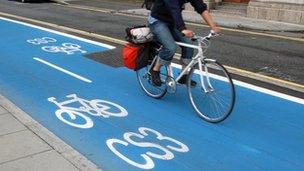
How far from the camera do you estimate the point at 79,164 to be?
4.62 metres

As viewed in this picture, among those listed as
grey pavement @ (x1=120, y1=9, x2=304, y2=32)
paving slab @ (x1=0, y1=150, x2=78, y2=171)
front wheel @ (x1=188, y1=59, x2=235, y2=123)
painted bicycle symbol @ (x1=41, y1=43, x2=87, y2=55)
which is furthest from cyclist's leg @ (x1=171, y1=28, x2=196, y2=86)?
grey pavement @ (x1=120, y1=9, x2=304, y2=32)

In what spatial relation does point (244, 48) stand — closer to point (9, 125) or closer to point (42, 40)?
point (42, 40)

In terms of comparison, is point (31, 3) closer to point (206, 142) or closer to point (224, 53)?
point (224, 53)

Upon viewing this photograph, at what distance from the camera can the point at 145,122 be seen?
6.13 m

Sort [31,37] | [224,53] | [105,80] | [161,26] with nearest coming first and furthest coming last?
[161,26], [105,80], [224,53], [31,37]

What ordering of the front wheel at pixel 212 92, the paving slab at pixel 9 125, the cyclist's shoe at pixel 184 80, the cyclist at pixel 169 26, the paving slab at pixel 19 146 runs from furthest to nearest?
the cyclist's shoe at pixel 184 80, the cyclist at pixel 169 26, the front wheel at pixel 212 92, the paving slab at pixel 9 125, the paving slab at pixel 19 146

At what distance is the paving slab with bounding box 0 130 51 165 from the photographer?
4.82 meters

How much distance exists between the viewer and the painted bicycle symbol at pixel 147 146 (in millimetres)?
4945

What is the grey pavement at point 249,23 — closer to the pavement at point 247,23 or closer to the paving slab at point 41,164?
the pavement at point 247,23

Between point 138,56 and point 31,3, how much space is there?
1997 centimetres

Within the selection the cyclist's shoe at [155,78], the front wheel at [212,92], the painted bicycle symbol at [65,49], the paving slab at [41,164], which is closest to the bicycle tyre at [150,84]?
the cyclist's shoe at [155,78]

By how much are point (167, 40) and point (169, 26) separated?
232mm

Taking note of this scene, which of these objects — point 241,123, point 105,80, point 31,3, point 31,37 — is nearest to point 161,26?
point 241,123

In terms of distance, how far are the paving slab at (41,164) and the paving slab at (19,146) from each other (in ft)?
0.34
